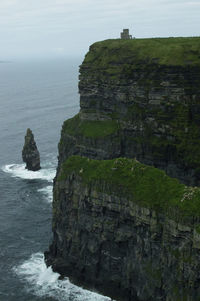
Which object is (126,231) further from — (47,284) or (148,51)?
(148,51)

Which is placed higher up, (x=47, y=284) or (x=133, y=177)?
(x=133, y=177)

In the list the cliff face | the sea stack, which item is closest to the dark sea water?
the sea stack

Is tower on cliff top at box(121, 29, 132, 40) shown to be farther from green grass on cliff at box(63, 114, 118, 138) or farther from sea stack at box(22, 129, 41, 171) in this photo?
sea stack at box(22, 129, 41, 171)

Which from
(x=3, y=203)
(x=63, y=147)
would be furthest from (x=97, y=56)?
(x=3, y=203)

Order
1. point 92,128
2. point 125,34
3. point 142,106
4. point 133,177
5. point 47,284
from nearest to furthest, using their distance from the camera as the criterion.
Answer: point 133,177 < point 47,284 < point 142,106 < point 92,128 < point 125,34

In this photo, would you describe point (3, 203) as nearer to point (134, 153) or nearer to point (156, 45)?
point (134, 153)

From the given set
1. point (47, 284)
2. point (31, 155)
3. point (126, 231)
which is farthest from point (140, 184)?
point (31, 155)

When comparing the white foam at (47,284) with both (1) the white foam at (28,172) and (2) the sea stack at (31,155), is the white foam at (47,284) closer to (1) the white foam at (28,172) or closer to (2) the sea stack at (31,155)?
(1) the white foam at (28,172)
